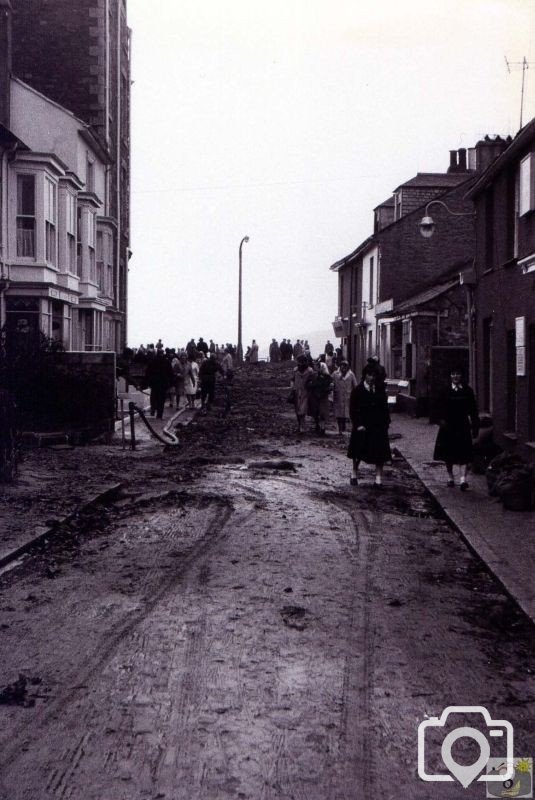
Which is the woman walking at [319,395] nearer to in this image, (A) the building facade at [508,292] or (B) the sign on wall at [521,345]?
(A) the building facade at [508,292]

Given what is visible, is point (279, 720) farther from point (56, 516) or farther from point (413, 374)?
point (413, 374)

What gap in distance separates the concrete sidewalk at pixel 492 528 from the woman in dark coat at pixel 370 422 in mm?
813

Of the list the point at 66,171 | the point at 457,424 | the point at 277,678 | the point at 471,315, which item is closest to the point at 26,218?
the point at 66,171

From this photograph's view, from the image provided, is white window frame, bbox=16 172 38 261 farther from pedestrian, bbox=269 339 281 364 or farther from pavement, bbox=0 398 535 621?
pedestrian, bbox=269 339 281 364

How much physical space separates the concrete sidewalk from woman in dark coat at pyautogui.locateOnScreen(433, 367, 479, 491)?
16.7 inches

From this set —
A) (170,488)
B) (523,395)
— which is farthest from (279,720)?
(523,395)

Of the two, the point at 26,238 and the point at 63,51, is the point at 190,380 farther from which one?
the point at 63,51

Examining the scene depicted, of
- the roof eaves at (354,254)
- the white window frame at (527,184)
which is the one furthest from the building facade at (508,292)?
the roof eaves at (354,254)

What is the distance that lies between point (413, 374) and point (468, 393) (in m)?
19.5

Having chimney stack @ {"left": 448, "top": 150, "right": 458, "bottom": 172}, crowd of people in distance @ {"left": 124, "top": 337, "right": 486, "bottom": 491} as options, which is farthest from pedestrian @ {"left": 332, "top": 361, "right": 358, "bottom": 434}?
chimney stack @ {"left": 448, "top": 150, "right": 458, "bottom": 172}

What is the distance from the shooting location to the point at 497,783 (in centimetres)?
425

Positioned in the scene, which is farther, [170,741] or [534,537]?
[534,537]

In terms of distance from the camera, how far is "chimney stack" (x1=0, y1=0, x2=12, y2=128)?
26.6 meters

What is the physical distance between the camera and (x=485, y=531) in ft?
34.6
